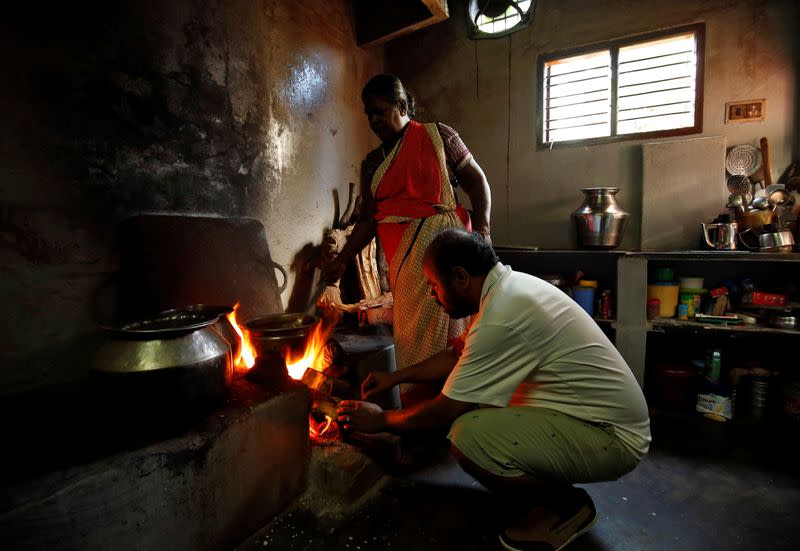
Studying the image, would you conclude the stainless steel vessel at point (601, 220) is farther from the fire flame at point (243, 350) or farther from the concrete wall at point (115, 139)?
the fire flame at point (243, 350)

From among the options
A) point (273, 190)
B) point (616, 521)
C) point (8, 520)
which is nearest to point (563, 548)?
point (616, 521)

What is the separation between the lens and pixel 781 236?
10.6 feet

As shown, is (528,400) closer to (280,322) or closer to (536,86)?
(280,322)

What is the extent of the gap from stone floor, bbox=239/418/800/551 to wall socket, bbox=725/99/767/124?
2815 millimetres

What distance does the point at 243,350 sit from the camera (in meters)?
2.46

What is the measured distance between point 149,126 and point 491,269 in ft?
6.86

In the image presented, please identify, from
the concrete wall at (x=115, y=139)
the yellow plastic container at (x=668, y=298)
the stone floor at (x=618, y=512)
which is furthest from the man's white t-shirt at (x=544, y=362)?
the yellow plastic container at (x=668, y=298)

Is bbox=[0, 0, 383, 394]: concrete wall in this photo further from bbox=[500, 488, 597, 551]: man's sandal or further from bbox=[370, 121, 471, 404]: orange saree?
bbox=[500, 488, 597, 551]: man's sandal

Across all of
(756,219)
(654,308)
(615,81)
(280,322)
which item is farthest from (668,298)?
(280,322)

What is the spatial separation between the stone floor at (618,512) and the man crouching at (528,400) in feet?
1.05

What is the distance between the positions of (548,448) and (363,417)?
2.62ft

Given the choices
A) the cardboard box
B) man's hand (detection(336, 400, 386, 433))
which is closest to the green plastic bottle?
the cardboard box

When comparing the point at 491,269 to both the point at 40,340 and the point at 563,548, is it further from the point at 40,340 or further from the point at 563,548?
the point at 40,340

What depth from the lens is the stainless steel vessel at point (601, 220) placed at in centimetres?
378
